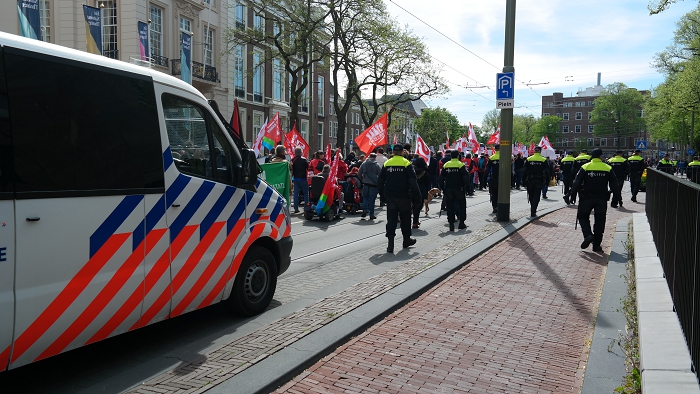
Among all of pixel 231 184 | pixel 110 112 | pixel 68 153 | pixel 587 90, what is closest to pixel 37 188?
pixel 68 153

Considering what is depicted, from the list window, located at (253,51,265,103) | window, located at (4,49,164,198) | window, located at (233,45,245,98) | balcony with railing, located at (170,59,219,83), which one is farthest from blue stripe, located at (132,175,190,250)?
window, located at (253,51,265,103)

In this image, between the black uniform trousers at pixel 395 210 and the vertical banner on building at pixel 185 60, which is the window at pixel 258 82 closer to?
the vertical banner on building at pixel 185 60

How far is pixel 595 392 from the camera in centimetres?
414

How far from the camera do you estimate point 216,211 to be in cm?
528

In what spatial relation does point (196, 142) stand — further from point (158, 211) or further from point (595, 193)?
point (595, 193)

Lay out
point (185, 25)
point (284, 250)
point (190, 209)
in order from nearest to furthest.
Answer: point (190, 209) → point (284, 250) → point (185, 25)

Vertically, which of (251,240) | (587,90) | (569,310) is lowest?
(569,310)

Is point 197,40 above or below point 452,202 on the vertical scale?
above

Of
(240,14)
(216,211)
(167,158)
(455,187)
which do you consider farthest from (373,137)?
(240,14)

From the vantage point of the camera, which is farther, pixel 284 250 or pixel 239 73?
pixel 239 73

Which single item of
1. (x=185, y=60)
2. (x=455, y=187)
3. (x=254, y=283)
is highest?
(x=185, y=60)

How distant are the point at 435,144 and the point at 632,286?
97.1 m

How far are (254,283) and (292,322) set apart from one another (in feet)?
2.17

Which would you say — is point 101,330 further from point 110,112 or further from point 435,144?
point 435,144
